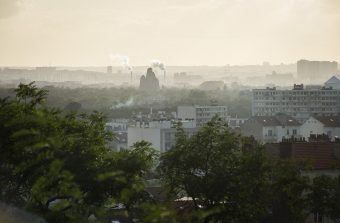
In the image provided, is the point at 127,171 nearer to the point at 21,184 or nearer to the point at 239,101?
the point at 21,184

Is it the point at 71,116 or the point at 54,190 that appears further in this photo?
the point at 71,116

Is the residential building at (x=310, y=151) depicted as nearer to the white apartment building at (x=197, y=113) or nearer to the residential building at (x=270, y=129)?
the residential building at (x=270, y=129)

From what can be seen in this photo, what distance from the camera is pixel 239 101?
192m

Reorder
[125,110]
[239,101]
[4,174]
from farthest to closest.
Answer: [239,101] < [125,110] < [4,174]

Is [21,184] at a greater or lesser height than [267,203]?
greater

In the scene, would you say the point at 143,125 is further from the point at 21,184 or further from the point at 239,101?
the point at 239,101

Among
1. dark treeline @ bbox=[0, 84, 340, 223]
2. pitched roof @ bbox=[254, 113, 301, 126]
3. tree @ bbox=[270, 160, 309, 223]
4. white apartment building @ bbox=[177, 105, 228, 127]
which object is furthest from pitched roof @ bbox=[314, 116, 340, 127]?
tree @ bbox=[270, 160, 309, 223]

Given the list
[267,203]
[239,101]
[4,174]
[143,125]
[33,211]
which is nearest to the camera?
[33,211]

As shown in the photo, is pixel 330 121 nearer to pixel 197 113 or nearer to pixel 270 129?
pixel 270 129

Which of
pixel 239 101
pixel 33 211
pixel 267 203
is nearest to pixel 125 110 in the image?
pixel 239 101

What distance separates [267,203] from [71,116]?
344 inches

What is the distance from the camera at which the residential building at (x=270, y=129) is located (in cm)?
8781

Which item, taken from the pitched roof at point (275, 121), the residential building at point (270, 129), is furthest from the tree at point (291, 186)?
the pitched roof at point (275, 121)

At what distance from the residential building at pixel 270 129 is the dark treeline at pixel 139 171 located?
59.9 m
